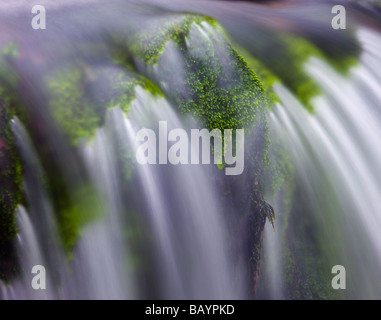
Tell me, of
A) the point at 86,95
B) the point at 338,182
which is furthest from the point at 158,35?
the point at 338,182

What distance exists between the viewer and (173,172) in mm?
2803

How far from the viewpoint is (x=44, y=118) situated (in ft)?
8.91

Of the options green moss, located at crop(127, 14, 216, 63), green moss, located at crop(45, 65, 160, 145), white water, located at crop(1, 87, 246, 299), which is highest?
green moss, located at crop(127, 14, 216, 63)

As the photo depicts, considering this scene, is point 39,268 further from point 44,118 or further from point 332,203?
point 332,203

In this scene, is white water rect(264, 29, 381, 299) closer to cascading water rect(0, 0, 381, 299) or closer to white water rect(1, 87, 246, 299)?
cascading water rect(0, 0, 381, 299)

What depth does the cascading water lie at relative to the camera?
8.75 ft

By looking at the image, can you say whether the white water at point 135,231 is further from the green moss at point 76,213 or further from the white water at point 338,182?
the white water at point 338,182

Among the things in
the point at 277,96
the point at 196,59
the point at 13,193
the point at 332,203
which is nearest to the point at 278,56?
the point at 277,96

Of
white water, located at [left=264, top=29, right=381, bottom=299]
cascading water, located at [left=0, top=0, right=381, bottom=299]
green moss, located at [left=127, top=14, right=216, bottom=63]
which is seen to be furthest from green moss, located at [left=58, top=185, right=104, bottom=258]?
white water, located at [left=264, top=29, right=381, bottom=299]

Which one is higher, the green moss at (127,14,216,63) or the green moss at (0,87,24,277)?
the green moss at (127,14,216,63)

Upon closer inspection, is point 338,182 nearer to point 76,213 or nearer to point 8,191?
point 76,213

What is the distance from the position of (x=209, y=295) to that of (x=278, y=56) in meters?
1.90

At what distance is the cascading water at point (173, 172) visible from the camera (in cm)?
267

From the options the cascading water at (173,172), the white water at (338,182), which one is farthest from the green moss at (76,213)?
the white water at (338,182)
